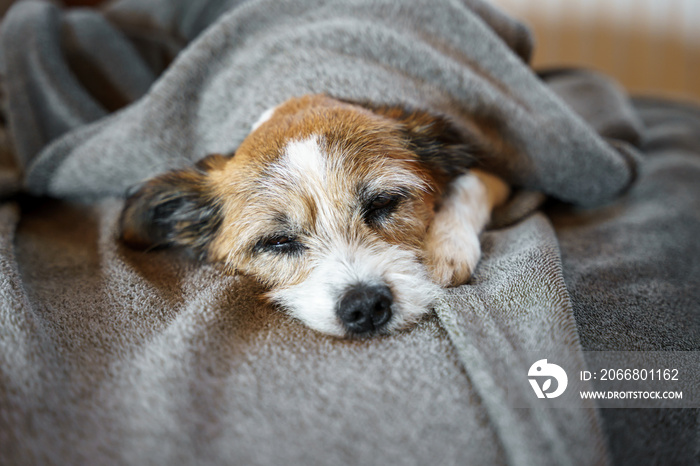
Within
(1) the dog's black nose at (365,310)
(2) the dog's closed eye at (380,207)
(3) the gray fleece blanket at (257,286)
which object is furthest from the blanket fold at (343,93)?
(1) the dog's black nose at (365,310)

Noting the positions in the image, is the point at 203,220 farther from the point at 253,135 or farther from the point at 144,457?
the point at 144,457

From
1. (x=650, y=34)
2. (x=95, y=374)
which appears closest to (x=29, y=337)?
(x=95, y=374)

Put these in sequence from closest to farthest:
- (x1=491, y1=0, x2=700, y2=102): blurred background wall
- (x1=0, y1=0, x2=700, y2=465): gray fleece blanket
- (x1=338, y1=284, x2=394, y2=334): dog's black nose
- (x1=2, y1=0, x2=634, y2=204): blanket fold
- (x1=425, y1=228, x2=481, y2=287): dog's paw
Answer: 1. (x1=0, y1=0, x2=700, y2=465): gray fleece blanket
2. (x1=338, y1=284, x2=394, y2=334): dog's black nose
3. (x1=425, y1=228, x2=481, y2=287): dog's paw
4. (x1=2, y1=0, x2=634, y2=204): blanket fold
5. (x1=491, y1=0, x2=700, y2=102): blurred background wall

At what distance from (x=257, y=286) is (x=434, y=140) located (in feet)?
2.00

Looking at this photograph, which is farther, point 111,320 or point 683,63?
→ point 683,63

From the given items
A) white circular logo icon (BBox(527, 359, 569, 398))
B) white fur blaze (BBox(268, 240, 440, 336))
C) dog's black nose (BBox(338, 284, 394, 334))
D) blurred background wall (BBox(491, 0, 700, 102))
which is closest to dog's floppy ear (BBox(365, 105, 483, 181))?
white fur blaze (BBox(268, 240, 440, 336))

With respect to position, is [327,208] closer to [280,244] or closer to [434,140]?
[280,244]

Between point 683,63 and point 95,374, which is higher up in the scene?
point 95,374

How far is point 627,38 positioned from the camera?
10.9 feet

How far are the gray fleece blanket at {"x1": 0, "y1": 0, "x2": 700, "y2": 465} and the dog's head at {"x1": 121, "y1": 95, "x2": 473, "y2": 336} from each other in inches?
3.1

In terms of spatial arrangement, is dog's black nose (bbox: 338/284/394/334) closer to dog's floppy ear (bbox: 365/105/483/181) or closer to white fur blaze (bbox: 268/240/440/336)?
white fur blaze (bbox: 268/240/440/336)

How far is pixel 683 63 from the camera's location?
3.37 m

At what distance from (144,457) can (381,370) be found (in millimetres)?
389

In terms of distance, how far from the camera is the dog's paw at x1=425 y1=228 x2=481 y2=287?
3.66ft
